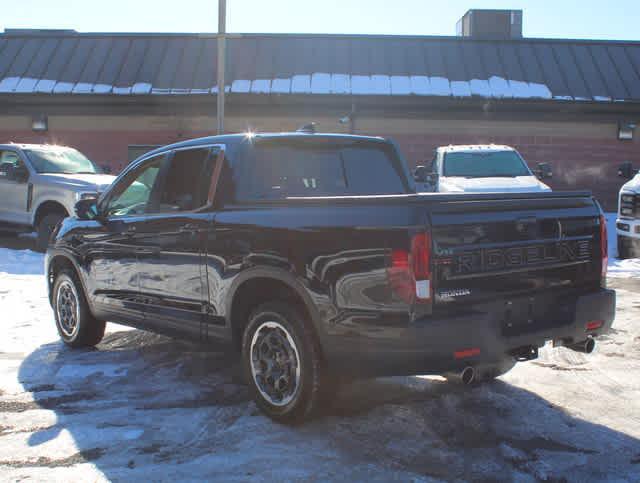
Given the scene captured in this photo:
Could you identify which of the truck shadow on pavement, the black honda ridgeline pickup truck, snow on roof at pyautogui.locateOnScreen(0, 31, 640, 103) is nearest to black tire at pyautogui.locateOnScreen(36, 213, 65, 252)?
the black honda ridgeline pickup truck

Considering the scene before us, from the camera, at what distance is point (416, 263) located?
3689 millimetres

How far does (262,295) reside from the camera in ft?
15.1

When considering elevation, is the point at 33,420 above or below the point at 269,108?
below

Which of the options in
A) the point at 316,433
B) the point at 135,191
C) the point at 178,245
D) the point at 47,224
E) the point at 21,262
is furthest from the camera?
the point at 47,224

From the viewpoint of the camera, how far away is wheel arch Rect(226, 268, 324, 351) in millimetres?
4133

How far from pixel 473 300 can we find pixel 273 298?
129 centimetres

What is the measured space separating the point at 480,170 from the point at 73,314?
Result: 8296 mm

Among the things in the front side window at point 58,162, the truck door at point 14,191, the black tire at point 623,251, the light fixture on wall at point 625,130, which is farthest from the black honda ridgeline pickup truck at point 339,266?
the light fixture on wall at point 625,130

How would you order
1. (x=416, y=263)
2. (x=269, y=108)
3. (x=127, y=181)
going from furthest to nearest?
1. (x=269, y=108)
2. (x=127, y=181)
3. (x=416, y=263)

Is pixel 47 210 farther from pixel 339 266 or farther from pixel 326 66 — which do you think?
pixel 326 66

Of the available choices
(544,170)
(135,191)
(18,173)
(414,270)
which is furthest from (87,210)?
(544,170)

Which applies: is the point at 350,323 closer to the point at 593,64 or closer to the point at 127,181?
the point at 127,181

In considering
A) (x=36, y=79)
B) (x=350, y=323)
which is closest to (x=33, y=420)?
(x=350, y=323)

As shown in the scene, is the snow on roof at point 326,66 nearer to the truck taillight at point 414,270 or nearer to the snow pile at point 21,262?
the snow pile at point 21,262
